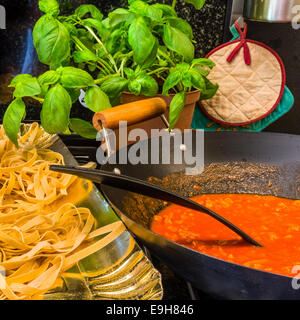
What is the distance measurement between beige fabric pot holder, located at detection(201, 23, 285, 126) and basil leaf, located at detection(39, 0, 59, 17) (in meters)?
0.60

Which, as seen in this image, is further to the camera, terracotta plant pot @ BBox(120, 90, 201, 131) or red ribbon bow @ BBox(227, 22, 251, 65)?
red ribbon bow @ BBox(227, 22, 251, 65)

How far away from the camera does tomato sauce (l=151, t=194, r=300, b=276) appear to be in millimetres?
846

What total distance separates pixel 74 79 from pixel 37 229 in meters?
0.42

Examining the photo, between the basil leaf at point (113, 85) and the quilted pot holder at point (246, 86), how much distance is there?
41 cm

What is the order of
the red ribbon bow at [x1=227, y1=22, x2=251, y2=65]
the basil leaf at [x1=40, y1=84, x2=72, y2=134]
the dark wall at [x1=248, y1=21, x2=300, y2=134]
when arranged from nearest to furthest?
1. the basil leaf at [x1=40, y1=84, x2=72, y2=134]
2. the red ribbon bow at [x1=227, y1=22, x2=251, y2=65]
3. the dark wall at [x1=248, y1=21, x2=300, y2=134]

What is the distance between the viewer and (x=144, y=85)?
1.21 m

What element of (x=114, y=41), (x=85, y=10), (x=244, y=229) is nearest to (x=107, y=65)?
(x=114, y=41)

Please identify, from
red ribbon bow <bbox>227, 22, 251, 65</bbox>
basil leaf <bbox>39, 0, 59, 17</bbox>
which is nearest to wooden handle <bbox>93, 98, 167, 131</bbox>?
basil leaf <bbox>39, 0, 59, 17</bbox>

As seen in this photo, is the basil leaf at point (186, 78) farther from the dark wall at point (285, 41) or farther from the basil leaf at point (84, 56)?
the dark wall at point (285, 41)

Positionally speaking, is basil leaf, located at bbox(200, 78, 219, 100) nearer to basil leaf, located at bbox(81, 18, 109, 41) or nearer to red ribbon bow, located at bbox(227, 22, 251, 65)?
red ribbon bow, located at bbox(227, 22, 251, 65)

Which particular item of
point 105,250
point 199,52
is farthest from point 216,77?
point 105,250

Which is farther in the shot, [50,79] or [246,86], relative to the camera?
[246,86]

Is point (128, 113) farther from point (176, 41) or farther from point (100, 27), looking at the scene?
point (100, 27)
